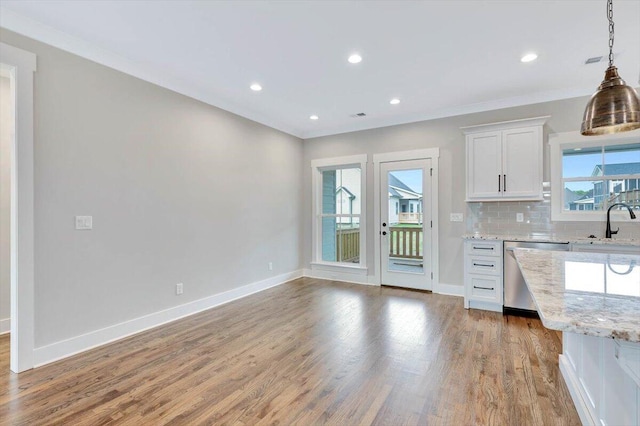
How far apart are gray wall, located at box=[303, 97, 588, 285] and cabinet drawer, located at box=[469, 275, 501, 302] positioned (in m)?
0.57

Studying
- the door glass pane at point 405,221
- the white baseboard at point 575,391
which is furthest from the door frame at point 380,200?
the white baseboard at point 575,391

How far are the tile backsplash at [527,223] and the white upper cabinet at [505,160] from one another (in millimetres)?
226

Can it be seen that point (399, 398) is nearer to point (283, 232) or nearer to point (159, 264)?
point (159, 264)

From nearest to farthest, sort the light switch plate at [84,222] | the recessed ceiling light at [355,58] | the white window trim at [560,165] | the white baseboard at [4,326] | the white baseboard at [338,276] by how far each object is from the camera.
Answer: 1. the light switch plate at [84,222]
2. the recessed ceiling light at [355,58]
3. the white baseboard at [4,326]
4. the white window trim at [560,165]
5. the white baseboard at [338,276]

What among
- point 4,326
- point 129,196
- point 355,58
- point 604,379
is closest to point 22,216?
point 129,196

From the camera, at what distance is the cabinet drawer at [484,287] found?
3.79m

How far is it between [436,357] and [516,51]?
293cm

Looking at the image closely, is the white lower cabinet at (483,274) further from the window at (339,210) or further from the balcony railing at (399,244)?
the window at (339,210)

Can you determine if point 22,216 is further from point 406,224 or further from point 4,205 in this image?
point 406,224

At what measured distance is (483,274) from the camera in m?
3.88

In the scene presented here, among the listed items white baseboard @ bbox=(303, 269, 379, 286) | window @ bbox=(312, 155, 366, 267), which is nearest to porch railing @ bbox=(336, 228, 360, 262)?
window @ bbox=(312, 155, 366, 267)

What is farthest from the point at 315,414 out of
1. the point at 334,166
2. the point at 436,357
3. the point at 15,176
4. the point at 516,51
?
the point at 334,166

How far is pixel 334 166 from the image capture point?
562 centimetres

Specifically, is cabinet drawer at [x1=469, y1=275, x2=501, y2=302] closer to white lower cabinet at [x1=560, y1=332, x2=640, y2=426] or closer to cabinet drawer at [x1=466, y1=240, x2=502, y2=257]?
cabinet drawer at [x1=466, y1=240, x2=502, y2=257]
